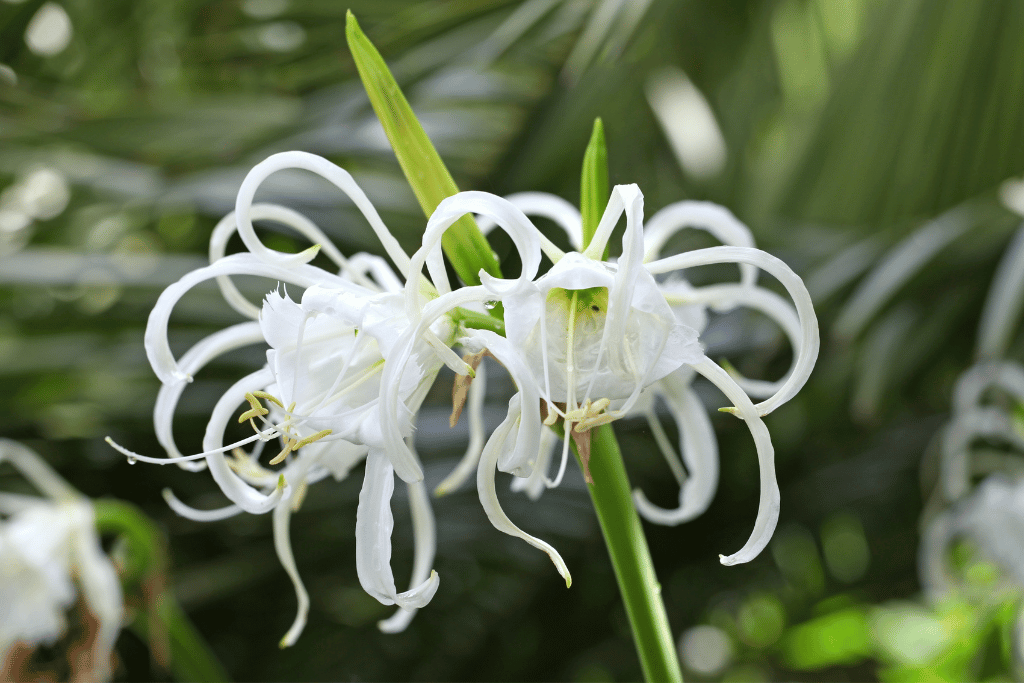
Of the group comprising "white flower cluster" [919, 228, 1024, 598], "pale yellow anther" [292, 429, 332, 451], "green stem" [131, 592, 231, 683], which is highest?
"white flower cluster" [919, 228, 1024, 598]

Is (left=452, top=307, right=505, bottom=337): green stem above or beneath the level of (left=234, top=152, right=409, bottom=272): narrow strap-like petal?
beneath

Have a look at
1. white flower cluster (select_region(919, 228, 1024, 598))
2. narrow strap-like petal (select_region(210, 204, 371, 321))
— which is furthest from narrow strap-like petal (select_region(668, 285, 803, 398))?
white flower cluster (select_region(919, 228, 1024, 598))

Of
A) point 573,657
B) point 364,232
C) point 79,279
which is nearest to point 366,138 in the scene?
point 364,232

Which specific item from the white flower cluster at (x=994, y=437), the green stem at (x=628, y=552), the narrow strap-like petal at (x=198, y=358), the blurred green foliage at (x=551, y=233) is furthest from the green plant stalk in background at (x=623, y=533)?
the white flower cluster at (x=994, y=437)

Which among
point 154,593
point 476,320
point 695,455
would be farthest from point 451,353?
point 154,593

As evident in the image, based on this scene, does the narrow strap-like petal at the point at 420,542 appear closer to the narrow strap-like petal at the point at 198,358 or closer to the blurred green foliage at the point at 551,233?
the narrow strap-like petal at the point at 198,358

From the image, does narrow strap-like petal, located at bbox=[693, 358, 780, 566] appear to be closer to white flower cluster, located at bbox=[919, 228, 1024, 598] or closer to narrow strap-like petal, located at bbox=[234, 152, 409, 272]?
narrow strap-like petal, located at bbox=[234, 152, 409, 272]

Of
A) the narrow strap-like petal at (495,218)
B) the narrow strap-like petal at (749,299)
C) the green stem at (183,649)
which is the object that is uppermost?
the narrow strap-like petal at (749,299)

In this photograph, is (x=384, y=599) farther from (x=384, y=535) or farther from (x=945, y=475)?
(x=945, y=475)
